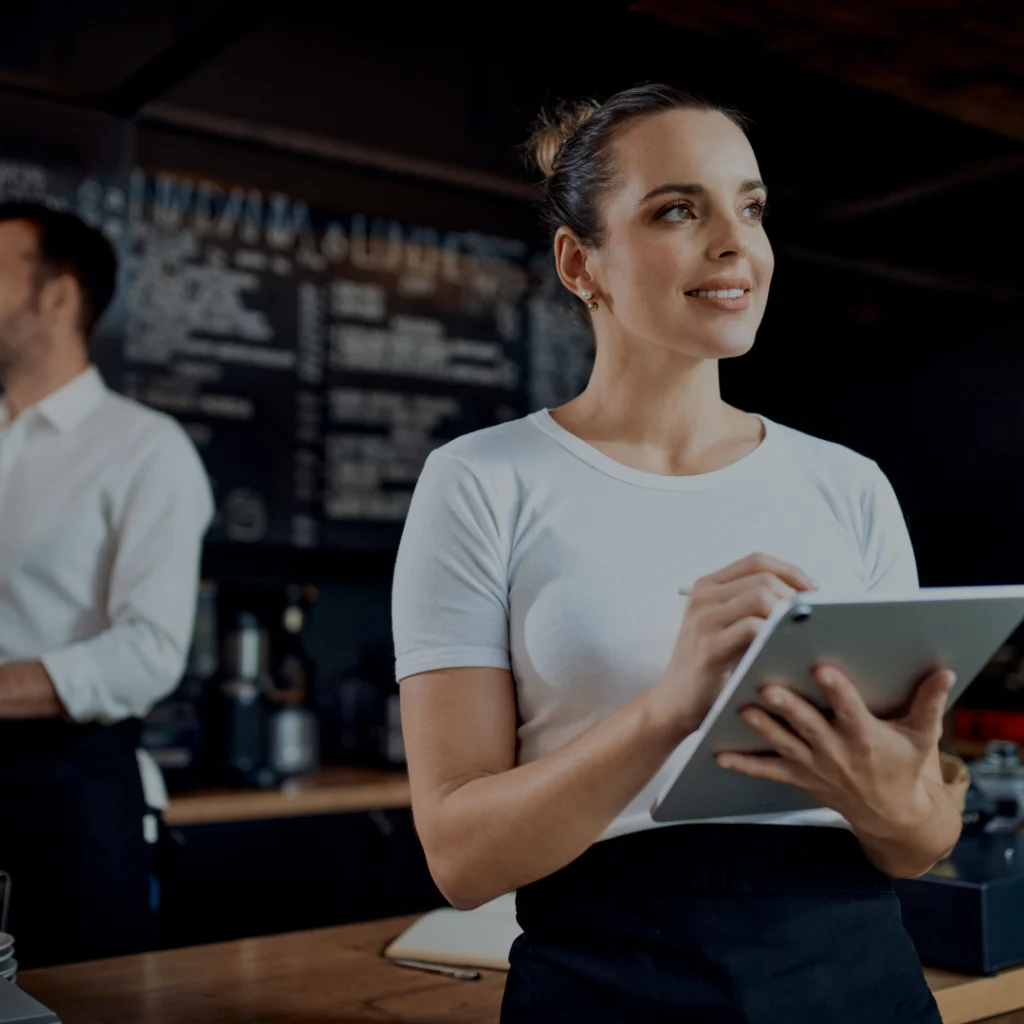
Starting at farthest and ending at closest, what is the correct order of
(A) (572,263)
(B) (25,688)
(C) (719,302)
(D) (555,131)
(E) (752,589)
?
1. (B) (25,688)
2. (D) (555,131)
3. (A) (572,263)
4. (C) (719,302)
5. (E) (752,589)

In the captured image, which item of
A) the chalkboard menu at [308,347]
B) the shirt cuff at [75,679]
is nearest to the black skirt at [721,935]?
the shirt cuff at [75,679]

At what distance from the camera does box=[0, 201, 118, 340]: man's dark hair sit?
8.50 ft

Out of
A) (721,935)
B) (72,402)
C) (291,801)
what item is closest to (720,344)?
(721,935)

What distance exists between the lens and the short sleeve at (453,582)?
1.09m

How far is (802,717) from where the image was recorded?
35.6 inches

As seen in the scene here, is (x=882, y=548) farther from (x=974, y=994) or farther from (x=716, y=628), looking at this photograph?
(x=974, y=994)

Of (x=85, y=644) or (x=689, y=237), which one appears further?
(x=85, y=644)

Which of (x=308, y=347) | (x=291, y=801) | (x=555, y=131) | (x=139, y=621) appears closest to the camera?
(x=555, y=131)

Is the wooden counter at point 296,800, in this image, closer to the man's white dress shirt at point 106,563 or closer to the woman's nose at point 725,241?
the man's white dress shirt at point 106,563

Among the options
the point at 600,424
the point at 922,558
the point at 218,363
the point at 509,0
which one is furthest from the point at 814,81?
the point at 600,424

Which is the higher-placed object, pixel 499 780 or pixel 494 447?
pixel 494 447

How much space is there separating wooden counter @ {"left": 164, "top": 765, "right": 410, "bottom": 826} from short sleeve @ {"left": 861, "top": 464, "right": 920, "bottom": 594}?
1937 millimetres

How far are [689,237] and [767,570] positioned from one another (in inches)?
13.9

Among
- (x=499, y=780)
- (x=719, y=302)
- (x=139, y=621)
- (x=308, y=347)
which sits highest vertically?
(x=308, y=347)
